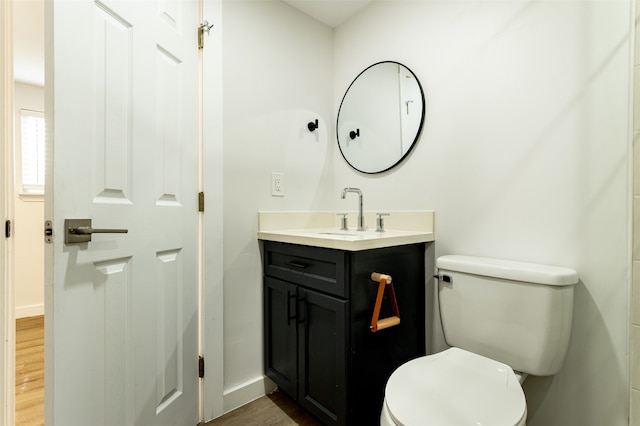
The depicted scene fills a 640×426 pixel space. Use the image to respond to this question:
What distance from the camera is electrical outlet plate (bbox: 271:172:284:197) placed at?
5.44 ft

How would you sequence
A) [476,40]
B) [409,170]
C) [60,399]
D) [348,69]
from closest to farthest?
[60,399]
[476,40]
[409,170]
[348,69]

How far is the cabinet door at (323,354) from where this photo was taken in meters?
1.15

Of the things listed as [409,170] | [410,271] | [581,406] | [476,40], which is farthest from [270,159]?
[581,406]

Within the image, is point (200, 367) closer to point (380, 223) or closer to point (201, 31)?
point (380, 223)

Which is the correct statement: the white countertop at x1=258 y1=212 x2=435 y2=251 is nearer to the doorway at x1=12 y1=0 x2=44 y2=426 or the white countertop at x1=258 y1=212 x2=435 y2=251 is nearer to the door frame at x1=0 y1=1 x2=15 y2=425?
the door frame at x1=0 y1=1 x2=15 y2=425

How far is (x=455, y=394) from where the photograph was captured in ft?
2.72

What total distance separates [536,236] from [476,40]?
0.88 m

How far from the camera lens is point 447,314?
1224 mm

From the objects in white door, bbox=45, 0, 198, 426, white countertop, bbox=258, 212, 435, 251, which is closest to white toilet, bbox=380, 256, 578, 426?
white countertop, bbox=258, 212, 435, 251

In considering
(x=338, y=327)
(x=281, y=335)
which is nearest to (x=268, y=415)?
(x=281, y=335)

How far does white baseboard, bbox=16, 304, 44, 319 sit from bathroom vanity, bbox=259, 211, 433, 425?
278cm

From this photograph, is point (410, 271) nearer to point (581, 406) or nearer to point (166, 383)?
point (581, 406)

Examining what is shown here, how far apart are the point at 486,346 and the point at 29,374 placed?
2.53 meters

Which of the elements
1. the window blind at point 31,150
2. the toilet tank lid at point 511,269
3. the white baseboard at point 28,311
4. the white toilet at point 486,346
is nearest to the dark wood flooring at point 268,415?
the white toilet at point 486,346
